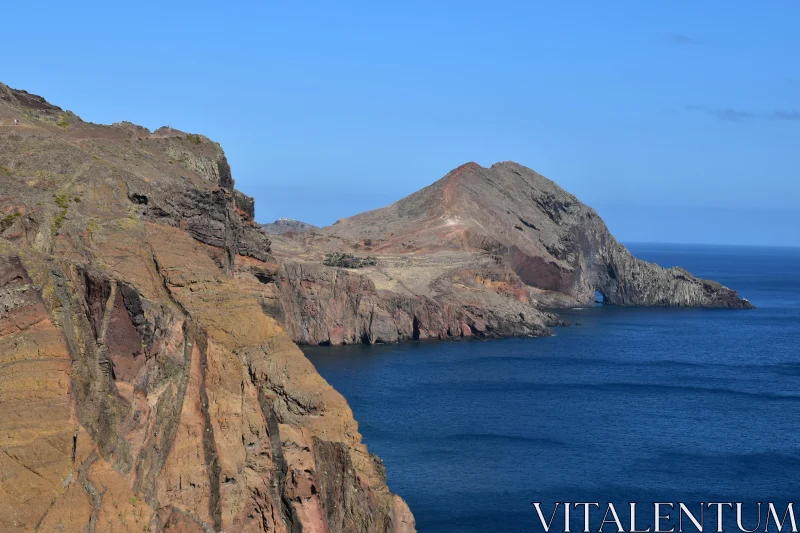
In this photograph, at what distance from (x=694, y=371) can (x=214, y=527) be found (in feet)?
324

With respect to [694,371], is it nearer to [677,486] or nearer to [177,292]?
[677,486]

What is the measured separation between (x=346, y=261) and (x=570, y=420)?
77008 millimetres

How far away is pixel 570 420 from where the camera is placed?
306ft

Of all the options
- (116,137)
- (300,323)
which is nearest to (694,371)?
(300,323)

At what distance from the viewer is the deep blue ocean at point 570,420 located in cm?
6956

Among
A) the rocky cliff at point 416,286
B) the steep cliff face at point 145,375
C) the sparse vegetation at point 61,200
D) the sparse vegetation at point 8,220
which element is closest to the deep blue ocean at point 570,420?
the rocky cliff at point 416,286

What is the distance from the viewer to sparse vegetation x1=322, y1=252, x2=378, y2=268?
163500 millimetres

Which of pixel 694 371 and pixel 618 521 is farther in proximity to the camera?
→ pixel 694 371

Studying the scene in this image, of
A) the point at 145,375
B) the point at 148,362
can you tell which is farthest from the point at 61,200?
the point at 145,375

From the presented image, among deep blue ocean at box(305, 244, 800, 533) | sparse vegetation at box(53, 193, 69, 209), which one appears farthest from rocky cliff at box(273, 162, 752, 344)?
sparse vegetation at box(53, 193, 69, 209)

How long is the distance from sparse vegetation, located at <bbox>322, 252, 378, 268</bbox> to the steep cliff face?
368 ft

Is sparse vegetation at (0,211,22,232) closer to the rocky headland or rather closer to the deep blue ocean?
the rocky headland

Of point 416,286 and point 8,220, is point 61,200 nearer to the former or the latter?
point 8,220

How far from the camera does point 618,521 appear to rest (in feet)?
208
